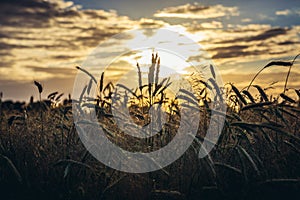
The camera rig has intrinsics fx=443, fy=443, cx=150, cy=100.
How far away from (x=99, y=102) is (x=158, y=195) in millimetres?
1629

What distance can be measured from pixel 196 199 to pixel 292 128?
1472 mm

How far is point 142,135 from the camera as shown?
15.5ft

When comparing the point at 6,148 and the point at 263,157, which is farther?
the point at 6,148

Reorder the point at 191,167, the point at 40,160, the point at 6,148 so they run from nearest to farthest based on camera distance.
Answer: the point at 191,167, the point at 40,160, the point at 6,148

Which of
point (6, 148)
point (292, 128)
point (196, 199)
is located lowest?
point (196, 199)

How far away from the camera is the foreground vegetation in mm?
3953

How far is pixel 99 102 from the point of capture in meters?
5.21

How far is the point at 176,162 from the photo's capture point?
4344mm

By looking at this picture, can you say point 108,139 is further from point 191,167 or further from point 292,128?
point 292,128

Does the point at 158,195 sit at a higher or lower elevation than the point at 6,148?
lower

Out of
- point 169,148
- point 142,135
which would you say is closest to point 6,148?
point 142,135

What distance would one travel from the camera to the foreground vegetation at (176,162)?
395 cm

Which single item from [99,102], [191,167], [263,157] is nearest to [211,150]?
[191,167]

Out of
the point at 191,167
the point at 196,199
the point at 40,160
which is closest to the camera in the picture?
the point at 196,199
